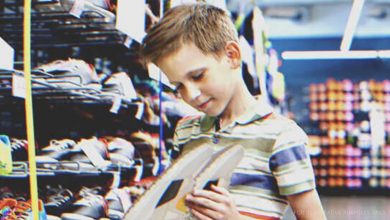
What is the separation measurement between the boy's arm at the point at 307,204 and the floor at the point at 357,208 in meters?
5.20

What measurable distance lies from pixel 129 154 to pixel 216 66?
0.84 metres

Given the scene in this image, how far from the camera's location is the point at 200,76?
3.61ft

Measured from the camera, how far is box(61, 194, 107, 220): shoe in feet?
4.95

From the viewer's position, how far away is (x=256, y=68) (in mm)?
3238

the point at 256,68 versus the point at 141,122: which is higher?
the point at 256,68

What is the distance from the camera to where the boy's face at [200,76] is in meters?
1.09

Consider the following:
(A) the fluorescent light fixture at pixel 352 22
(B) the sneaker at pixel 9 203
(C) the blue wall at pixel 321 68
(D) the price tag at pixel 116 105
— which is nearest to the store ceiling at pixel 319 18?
(C) the blue wall at pixel 321 68

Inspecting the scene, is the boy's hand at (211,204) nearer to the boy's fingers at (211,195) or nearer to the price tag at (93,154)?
the boy's fingers at (211,195)

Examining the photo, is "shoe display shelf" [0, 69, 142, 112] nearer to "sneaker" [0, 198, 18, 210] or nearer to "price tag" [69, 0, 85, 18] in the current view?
"price tag" [69, 0, 85, 18]

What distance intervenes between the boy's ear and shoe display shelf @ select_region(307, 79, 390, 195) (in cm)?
927

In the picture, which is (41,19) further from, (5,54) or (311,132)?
(311,132)

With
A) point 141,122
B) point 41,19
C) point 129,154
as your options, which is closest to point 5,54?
point 41,19

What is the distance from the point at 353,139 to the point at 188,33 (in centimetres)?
949

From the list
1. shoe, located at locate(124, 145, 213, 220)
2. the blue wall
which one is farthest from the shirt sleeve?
the blue wall
